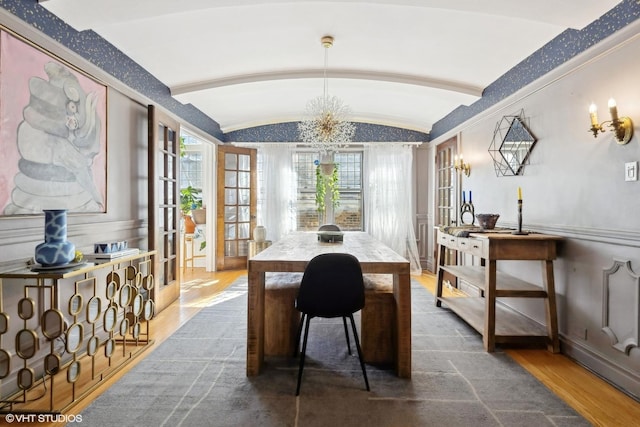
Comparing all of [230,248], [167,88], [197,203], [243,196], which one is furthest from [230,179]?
[167,88]

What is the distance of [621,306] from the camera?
2068 millimetres

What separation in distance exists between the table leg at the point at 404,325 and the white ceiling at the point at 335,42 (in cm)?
189

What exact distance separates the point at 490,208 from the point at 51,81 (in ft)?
13.1

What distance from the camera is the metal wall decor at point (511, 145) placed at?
119 inches

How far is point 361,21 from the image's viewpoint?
2695 mm

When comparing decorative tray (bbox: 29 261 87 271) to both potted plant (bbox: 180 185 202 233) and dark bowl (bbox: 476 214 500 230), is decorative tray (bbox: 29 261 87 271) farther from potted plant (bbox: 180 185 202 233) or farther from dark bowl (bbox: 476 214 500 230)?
potted plant (bbox: 180 185 202 233)

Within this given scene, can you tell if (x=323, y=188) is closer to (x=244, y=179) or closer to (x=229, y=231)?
(x=244, y=179)

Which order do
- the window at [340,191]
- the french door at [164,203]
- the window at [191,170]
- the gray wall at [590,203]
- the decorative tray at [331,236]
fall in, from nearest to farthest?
1. the gray wall at [590,203]
2. the decorative tray at [331,236]
3. the french door at [164,203]
4. the window at [340,191]
5. the window at [191,170]

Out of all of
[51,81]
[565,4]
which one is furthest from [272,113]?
[565,4]

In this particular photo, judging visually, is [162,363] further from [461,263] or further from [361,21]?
[461,263]

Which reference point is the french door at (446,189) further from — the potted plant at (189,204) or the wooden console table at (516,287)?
the potted plant at (189,204)

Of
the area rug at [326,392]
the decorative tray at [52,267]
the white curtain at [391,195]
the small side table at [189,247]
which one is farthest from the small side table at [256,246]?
the decorative tray at [52,267]

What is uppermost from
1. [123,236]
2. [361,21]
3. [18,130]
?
[361,21]

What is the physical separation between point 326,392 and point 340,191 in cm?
443
